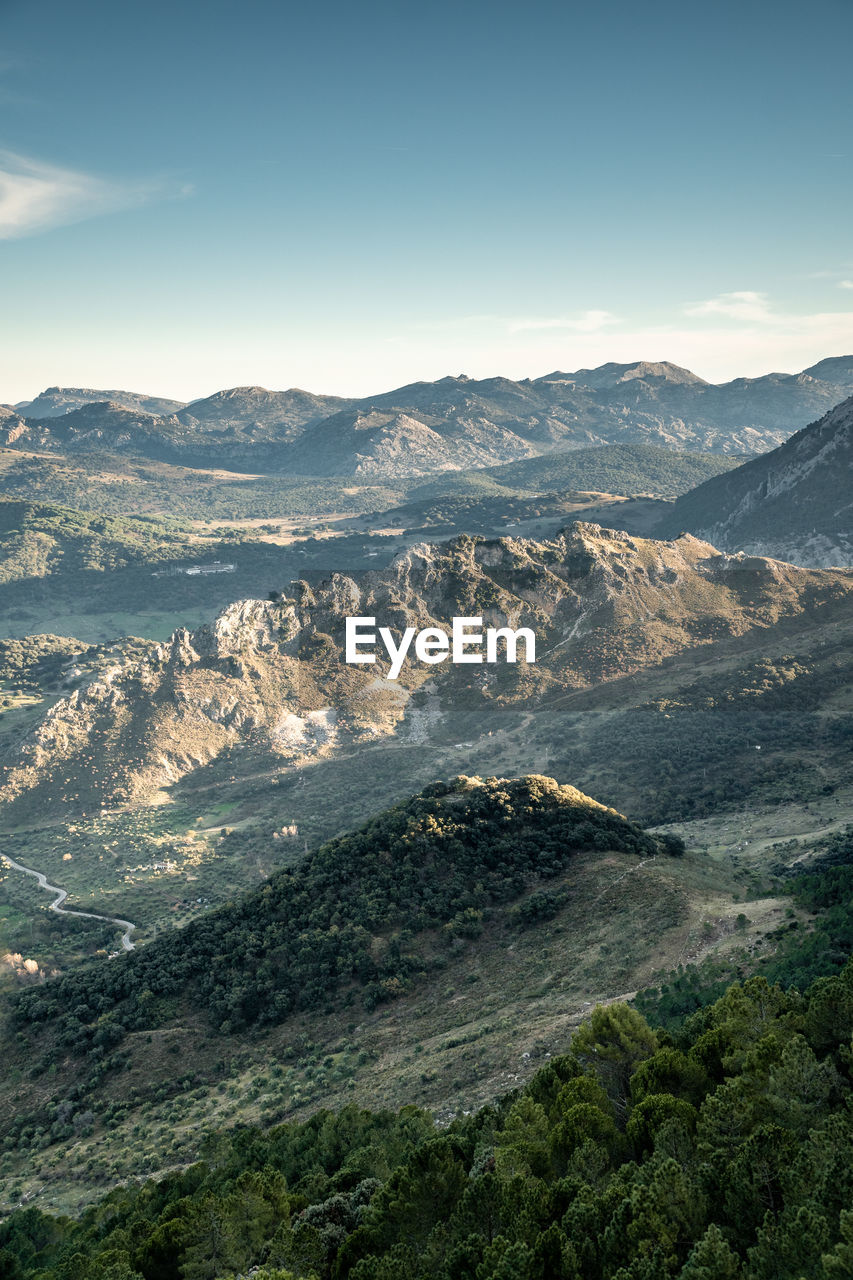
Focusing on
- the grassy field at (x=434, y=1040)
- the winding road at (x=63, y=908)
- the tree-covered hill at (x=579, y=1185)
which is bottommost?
the winding road at (x=63, y=908)

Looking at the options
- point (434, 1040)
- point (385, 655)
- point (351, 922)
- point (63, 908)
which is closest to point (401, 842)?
point (351, 922)

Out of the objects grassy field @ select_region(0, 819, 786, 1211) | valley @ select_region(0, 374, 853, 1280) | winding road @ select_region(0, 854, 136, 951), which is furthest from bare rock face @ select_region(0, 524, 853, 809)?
grassy field @ select_region(0, 819, 786, 1211)

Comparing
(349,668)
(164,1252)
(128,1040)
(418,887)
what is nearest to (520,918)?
(418,887)

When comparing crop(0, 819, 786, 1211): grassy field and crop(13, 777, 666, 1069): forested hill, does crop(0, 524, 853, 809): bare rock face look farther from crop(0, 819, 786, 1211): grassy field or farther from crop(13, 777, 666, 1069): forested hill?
crop(0, 819, 786, 1211): grassy field

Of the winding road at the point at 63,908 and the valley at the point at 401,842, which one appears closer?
the valley at the point at 401,842

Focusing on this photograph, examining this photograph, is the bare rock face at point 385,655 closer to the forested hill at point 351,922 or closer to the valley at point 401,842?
the valley at point 401,842

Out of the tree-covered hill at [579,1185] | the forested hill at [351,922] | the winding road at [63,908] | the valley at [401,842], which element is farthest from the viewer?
the winding road at [63,908]

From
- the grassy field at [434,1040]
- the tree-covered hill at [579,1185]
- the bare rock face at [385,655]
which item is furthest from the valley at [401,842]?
the tree-covered hill at [579,1185]
